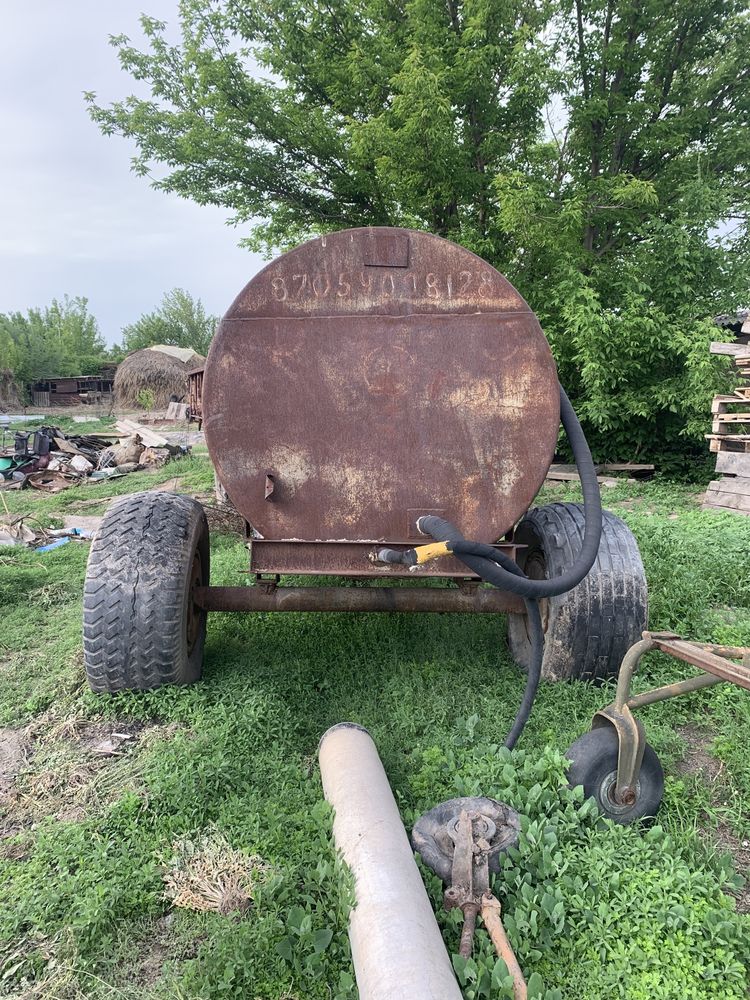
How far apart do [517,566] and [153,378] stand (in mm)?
34524

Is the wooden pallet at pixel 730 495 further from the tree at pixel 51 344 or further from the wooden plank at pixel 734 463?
the tree at pixel 51 344

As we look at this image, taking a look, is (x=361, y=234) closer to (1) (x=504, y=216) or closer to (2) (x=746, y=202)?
(1) (x=504, y=216)

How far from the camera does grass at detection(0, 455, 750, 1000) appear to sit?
2.01 metres

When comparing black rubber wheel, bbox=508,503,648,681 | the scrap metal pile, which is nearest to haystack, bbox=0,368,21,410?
the scrap metal pile

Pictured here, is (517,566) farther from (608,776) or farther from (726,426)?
(726,426)

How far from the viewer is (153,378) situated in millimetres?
34531

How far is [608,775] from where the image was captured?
2.61 metres

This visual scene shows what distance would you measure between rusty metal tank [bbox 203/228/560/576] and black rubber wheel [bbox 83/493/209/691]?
56 centimetres

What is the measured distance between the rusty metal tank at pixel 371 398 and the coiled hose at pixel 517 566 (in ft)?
0.74

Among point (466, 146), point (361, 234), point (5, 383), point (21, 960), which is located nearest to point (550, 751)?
point (21, 960)

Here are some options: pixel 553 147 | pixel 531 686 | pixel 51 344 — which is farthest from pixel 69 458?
pixel 51 344

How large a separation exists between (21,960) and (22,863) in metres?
0.47

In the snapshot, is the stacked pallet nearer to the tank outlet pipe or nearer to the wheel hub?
the wheel hub

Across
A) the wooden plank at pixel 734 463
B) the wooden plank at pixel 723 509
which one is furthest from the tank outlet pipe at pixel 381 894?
the wooden plank at pixel 734 463
